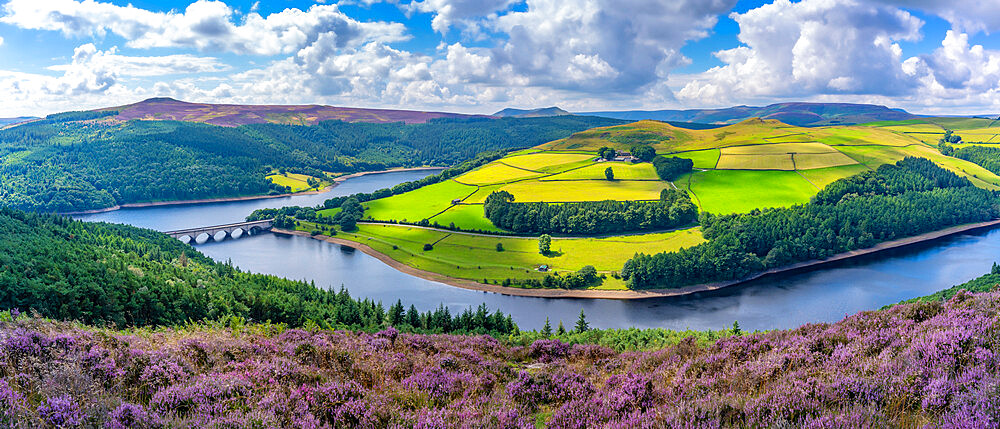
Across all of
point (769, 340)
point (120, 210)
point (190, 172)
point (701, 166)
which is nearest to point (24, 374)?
point (769, 340)

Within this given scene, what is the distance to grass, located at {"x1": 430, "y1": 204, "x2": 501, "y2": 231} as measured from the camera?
305ft

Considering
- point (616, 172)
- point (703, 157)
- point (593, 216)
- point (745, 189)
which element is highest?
point (703, 157)

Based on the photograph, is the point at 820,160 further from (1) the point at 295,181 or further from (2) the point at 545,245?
(1) the point at 295,181

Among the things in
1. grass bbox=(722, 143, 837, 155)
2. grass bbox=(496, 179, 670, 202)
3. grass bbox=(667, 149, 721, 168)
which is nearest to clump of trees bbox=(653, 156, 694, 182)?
grass bbox=(667, 149, 721, 168)

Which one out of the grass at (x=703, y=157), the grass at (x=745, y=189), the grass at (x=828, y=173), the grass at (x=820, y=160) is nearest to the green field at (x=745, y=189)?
the grass at (x=745, y=189)

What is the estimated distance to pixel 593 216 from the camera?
89.3 meters

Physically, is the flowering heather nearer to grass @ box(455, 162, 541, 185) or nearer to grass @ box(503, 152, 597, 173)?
grass @ box(455, 162, 541, 185)

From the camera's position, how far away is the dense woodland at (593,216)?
8875 centimetres

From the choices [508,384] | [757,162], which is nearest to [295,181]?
[757,162]

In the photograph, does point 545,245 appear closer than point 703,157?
Yes

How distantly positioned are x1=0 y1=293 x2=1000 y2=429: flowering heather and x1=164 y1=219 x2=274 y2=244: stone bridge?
104 meters

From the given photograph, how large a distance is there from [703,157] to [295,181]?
135243 mm

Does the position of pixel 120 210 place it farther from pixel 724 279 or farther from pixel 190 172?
pixel 724 279

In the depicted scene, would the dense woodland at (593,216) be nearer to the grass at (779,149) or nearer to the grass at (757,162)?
the grass at (757,162)
